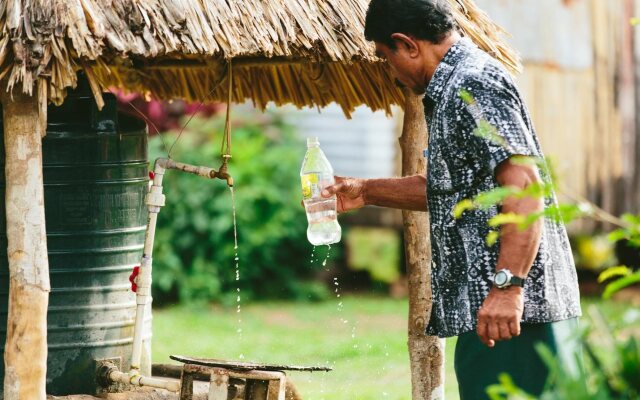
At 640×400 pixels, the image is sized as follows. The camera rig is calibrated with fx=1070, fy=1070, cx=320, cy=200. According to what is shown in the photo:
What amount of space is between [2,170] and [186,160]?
648cm

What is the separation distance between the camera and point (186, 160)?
461 inches

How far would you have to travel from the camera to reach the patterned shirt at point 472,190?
3824mm

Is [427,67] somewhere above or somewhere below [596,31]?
below

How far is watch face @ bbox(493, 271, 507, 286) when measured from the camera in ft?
12.1

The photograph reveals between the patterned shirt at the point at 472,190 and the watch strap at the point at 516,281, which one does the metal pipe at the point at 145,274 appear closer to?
the patterned shirt at the point at 472,190

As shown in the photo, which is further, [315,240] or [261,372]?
[315,240]

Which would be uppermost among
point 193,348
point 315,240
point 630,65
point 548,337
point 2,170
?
point 630,65

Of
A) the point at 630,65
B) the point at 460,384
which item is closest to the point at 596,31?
the point at 630,65

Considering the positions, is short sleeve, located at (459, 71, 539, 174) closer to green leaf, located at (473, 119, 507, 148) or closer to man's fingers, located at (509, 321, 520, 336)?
green leaf, located at (473, 119, 507, 148)

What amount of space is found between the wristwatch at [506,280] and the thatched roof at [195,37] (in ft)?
5.12

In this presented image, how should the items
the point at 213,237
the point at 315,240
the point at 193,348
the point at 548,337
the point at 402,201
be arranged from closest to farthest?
the point at 548,337, the point at 402,201, the point at 315,240, the point at 193,348, the point at 213,237

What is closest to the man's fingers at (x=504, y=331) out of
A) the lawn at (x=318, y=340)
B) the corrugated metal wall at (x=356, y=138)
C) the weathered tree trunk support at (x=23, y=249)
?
the weathered tree trunk support at (x=23, y=249)

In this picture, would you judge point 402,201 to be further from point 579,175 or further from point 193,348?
point 579,175

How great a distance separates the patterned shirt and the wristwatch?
0.52ft
